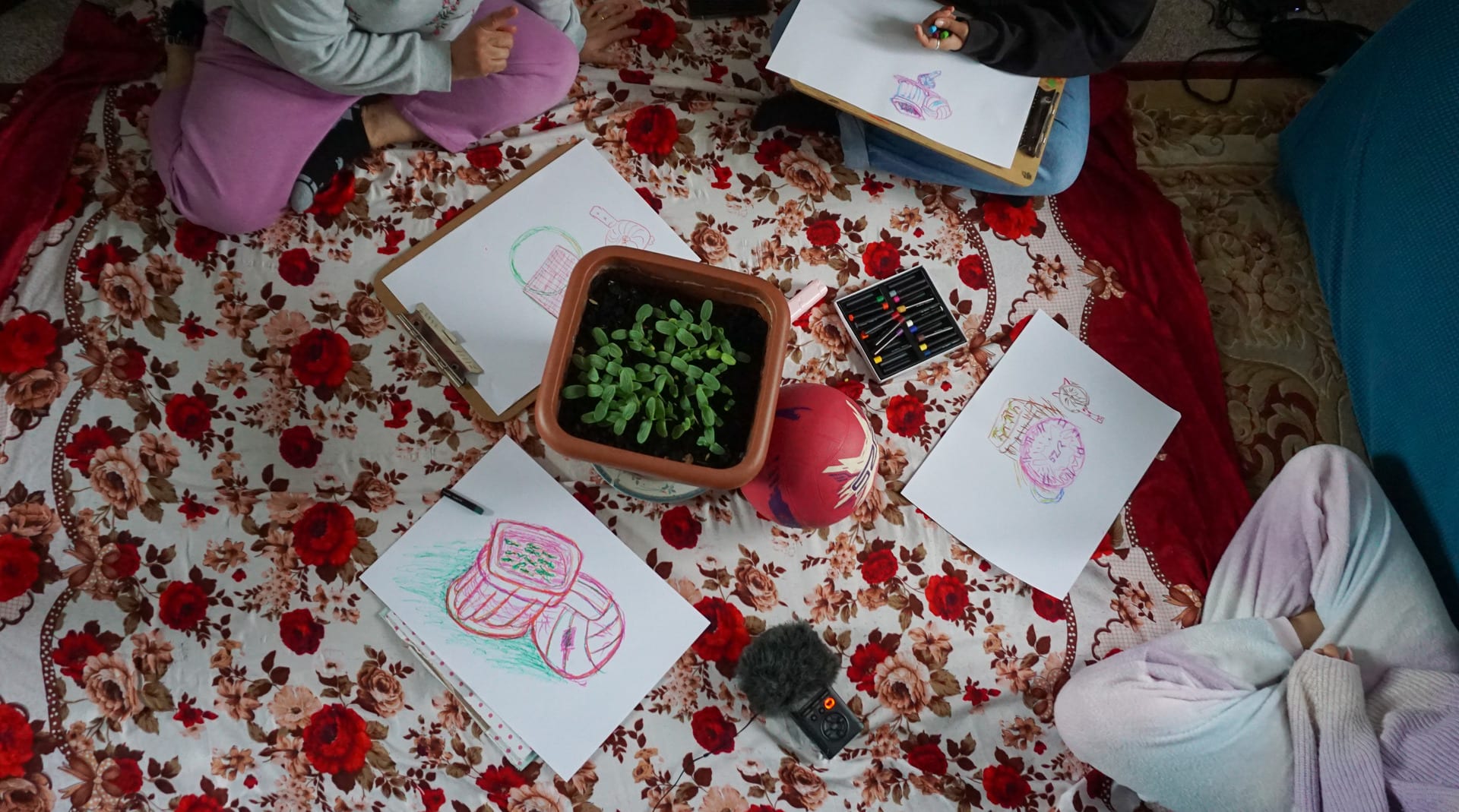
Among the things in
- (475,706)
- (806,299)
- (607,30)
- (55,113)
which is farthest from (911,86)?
(55,113)

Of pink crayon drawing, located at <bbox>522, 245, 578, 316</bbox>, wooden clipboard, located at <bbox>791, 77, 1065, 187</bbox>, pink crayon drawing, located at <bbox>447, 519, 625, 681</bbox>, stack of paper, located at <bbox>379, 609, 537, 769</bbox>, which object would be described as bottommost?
stack of paper, located at <bbox>379, 609, 537, 769</bbox>

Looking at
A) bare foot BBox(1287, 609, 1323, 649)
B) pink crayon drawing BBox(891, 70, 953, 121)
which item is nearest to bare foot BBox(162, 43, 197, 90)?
pink crayon drawing BBox(891, 70, 953, 121)

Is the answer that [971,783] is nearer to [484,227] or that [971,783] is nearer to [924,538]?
[924,538]

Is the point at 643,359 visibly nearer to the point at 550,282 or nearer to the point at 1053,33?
the point at 550,282

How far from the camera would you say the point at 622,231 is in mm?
908

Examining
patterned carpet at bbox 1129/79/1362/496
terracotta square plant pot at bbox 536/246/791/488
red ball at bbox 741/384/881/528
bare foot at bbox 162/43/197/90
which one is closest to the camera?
terracotta square plant pot at bbox 536/246/791/488

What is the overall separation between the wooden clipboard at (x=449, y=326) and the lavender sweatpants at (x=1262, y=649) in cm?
63

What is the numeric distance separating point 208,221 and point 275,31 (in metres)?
0.22

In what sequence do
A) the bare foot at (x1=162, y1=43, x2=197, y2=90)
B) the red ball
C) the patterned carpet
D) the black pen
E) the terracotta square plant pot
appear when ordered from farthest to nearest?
1. the patterned carpet
2. the bare foot at (x1=162, y1=43, x2=197, y2=90)
3. the black pen
4. the red ball
5. the terracotta square plant pot

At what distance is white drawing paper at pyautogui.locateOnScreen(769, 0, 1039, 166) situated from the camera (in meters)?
0.87

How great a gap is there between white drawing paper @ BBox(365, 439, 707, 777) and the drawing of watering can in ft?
0.89

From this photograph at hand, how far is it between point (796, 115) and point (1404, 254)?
0.69 metres

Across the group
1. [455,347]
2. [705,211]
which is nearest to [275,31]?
[455,347]

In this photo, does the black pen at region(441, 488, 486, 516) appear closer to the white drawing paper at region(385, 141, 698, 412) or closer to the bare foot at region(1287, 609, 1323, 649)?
the white drawing paper at region(385, 141, 698, 412)
